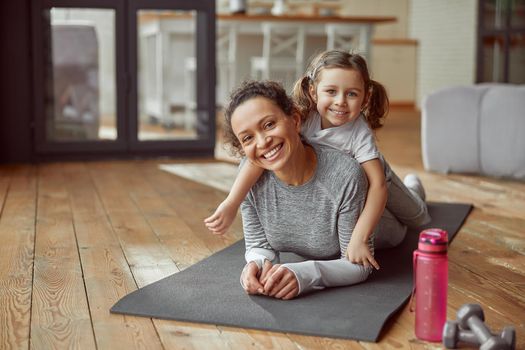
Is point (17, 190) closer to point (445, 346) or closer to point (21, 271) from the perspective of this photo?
point (21, 271)

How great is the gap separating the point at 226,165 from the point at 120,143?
0.67m

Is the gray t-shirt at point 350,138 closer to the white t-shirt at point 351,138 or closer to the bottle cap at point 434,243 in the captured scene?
the white t-shirt at point 351,138

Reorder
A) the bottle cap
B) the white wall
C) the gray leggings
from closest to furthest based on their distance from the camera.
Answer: the bottle cap → the gray leggings → the white wall

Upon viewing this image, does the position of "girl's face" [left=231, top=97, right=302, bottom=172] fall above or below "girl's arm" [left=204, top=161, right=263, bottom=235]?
above

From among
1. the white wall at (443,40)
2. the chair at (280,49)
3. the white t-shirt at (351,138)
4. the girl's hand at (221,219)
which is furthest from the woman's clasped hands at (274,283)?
the white wall at (443,40)

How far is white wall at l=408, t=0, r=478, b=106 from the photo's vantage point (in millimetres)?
8156

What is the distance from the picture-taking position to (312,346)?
5.06 feet

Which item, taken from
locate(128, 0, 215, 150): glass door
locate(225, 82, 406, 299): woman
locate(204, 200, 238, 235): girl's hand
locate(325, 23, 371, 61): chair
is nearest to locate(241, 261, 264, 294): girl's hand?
locate(225, 82, 406, 299): woman

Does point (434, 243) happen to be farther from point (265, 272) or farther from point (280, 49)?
point (280, 49)

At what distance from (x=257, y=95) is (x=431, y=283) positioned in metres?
0.60

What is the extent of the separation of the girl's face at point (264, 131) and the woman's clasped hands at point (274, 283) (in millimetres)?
243

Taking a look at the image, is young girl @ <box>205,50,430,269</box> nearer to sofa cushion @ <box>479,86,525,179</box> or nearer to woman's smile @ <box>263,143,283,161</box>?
woman's smile @ <box>263,143,283,161</box>

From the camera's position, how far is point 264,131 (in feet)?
5.98

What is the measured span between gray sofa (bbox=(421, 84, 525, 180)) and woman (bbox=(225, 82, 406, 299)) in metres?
1.94
